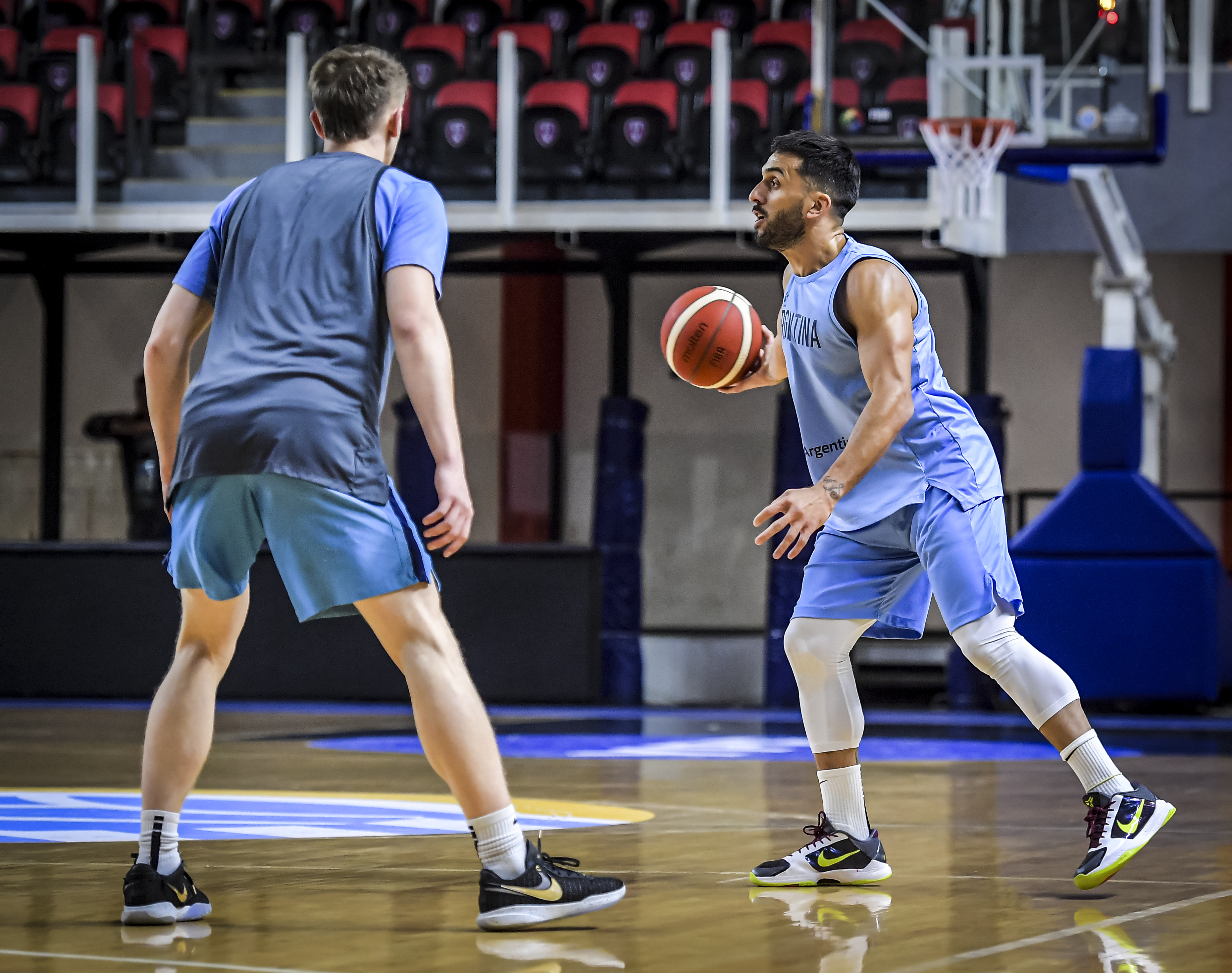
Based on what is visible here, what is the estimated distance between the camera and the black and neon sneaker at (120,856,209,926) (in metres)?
3.45

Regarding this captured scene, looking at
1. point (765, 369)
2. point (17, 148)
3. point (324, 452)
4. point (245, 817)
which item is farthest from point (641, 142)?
point (324, 452)

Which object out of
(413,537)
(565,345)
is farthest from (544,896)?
(565,345)

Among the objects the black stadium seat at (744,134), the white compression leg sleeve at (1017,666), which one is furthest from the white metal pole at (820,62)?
the white compression leg sleeve at (1017,666)

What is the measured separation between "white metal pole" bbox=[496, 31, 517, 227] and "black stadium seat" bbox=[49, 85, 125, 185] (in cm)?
308

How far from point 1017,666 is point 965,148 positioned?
6.99 meters

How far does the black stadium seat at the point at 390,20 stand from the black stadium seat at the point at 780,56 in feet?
10.1

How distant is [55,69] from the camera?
589 inches

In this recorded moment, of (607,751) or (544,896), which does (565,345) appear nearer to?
(607,751)

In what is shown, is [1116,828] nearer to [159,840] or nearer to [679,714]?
[159,840]

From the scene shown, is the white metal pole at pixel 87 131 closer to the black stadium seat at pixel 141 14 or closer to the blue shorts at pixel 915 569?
the black stadium seat at pixel 141 14

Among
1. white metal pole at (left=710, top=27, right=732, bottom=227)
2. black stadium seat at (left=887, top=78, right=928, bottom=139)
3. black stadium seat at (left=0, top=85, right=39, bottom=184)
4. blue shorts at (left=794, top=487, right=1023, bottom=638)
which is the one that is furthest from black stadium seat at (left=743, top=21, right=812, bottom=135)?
blue shorts at (left=794, top=487, right=1023, bottom=638)

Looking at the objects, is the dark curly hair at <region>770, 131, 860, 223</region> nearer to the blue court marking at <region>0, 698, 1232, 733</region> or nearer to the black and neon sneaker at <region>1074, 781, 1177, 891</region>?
the black and neon sneaker at <region>1074, 781, 1177, 891</region>

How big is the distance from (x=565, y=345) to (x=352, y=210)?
13728 mm

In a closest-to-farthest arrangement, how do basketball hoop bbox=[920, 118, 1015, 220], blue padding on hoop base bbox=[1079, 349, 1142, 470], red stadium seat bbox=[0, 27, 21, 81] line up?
basketball hoop bbox=[920, 118, 1015, 220] < blue padding on hoop base bbox=[1079, 349, 1142, 470] < red stadium seat bbox=[0, 27, 21, 81]
